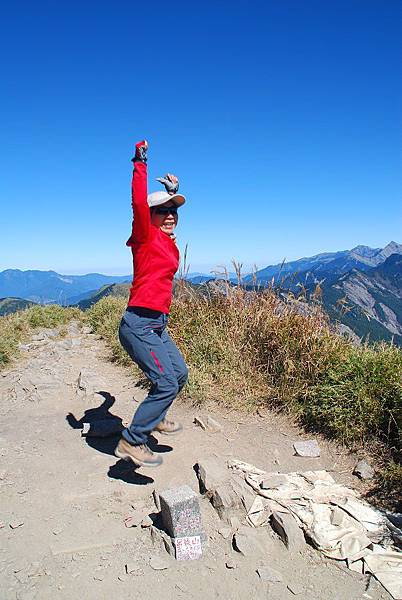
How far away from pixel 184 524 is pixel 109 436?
2.03 m

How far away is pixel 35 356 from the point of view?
728cm

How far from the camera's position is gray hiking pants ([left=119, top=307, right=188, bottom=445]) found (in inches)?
130

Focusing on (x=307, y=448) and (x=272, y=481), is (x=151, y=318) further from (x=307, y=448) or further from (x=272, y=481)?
(x=307, y=448)

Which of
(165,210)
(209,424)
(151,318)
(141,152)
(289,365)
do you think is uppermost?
(141,152)

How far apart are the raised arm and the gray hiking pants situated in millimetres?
717

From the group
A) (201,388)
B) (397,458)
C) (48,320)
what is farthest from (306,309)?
(48,320)

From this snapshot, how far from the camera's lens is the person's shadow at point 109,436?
12.1ft

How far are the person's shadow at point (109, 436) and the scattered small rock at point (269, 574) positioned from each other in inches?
51.1

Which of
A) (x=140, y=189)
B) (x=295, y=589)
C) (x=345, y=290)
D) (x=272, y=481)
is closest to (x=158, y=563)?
(x=295, y=589)

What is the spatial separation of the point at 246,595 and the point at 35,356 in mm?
5848

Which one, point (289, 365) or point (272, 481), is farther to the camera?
point (289, 365)

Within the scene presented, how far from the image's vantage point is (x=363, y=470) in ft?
12.4

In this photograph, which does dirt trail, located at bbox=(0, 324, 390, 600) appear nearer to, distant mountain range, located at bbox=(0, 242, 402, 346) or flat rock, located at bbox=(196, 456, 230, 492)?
flat rock, located at bbox=(196, 456, 230, 492)

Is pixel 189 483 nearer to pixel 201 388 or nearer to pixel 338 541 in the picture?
pixel 338 541
